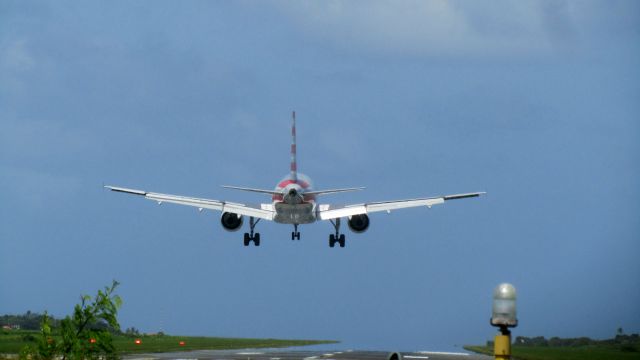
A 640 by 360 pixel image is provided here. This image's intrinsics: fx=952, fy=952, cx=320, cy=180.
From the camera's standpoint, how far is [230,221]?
88812 mm

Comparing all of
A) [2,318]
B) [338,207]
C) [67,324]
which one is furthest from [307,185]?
[67,324]

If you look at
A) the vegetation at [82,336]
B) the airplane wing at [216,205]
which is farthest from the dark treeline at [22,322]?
the vegetation at [82,336]

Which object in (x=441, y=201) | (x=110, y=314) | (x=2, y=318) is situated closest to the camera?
(x=110, y=314)

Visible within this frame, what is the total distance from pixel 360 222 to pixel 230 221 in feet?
39.8

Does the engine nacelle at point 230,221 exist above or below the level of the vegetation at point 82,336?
above

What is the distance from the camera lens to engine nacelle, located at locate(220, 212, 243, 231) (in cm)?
8869

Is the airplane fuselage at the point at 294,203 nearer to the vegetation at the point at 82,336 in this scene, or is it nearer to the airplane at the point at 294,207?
the airplane at the point at 294,207

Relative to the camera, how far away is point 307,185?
8788 centimetres

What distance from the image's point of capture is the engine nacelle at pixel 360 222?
87.8 meters

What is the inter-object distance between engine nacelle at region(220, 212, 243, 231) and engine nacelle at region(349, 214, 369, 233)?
10474 millimetres

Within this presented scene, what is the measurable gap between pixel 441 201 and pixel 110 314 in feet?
195

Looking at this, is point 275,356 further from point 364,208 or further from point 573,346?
point 573,346

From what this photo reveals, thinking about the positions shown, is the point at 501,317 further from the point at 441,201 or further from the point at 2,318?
the point at 2,318

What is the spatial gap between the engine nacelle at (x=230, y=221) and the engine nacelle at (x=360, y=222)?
1047cm
